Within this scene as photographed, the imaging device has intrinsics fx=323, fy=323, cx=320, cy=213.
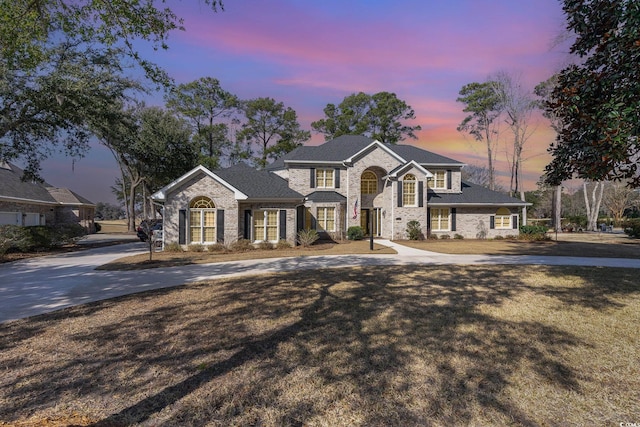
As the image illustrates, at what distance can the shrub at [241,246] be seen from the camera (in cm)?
1816

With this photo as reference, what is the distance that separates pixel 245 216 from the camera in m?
19.2

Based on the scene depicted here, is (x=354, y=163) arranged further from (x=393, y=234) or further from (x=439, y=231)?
(x=439, y=231)

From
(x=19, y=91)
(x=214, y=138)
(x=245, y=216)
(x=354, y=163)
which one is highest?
(x=214, y=138)

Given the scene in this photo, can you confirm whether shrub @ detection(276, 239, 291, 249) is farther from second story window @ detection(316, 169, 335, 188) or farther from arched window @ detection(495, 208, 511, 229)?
arched window @ detection(495, 208, 511, 229)

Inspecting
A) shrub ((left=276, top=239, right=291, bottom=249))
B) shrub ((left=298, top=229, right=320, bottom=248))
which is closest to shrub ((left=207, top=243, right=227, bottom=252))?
shrub ((left=276, top=239, right=291, bottom=249))

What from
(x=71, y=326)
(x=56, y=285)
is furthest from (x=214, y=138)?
(x=71, y=326)

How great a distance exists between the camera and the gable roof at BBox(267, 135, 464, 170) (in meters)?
24.9

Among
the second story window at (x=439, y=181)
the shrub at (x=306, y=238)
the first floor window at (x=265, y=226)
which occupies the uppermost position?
the second story window at (x=439, y=181)

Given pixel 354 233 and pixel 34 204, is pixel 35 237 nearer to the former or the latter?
pixel 34 204

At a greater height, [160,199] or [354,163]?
[354,163]

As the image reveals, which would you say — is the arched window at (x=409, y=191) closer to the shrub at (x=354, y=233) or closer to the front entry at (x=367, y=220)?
the front entry at (x=367, y=220)

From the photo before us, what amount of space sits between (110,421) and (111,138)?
1972 centimetres

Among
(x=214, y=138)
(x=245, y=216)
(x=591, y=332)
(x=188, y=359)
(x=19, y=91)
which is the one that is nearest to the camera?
(x=188, y=359)

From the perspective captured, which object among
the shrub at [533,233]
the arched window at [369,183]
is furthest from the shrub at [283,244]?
the shrub at [533,233]
